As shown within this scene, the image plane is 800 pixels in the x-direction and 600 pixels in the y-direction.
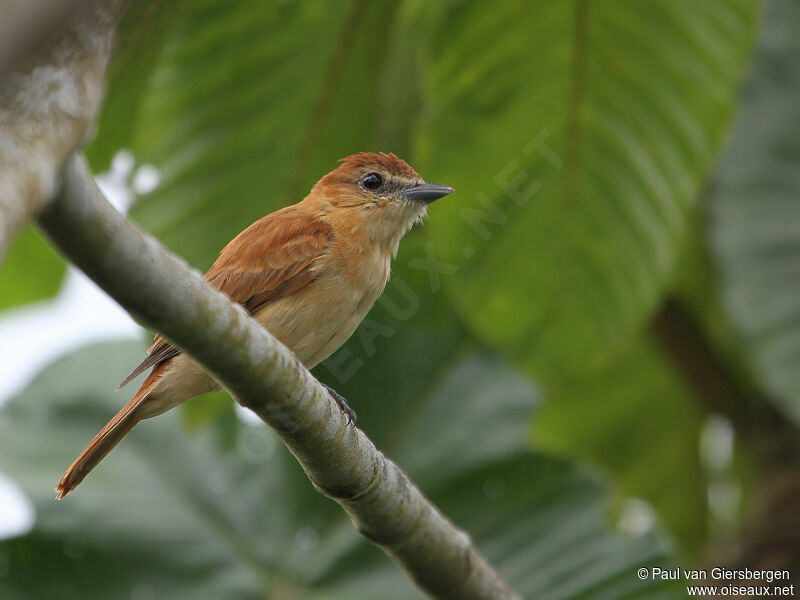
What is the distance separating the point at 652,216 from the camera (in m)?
3.29

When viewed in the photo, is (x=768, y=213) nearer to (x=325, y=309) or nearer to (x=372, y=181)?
(x=372, y=181)

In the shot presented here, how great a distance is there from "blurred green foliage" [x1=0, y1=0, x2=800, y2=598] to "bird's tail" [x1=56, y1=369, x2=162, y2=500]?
1.26 ft

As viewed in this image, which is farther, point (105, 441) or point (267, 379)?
point (105, 441)


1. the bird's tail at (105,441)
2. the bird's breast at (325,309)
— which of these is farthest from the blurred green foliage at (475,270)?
the bird's tail at (105,441)

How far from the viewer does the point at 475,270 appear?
10.9 ft

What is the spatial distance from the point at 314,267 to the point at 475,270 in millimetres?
680

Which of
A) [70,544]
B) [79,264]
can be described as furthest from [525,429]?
[79,264]

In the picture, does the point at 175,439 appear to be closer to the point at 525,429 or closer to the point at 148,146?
the point at 525,429

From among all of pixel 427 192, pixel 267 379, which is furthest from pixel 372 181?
pixel 267 379

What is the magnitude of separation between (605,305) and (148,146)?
5.16 feet

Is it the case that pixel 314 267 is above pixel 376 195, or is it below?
below

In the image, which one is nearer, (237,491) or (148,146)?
(148,146)

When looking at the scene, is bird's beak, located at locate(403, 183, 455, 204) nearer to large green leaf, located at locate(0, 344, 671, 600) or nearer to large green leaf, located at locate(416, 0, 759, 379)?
large green leaf, located at locate(416, 0, 759, 379)

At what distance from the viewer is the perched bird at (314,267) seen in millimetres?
2666
